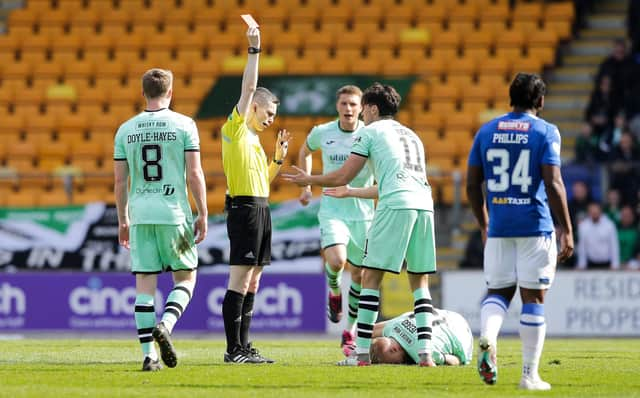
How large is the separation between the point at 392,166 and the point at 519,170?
1749 mm

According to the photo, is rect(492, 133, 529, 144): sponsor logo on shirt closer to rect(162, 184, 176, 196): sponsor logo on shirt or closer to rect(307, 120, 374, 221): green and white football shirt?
rect(162, 184, 176, 196): sponsor logo on shirt

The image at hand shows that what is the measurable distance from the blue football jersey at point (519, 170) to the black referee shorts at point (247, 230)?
2641 mm

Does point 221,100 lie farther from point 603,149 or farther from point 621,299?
point 621,299

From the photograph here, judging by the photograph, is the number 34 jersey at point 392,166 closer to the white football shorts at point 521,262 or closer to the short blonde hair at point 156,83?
the white football shorts at point 521,262

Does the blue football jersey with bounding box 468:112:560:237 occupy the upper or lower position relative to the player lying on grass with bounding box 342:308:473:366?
upper

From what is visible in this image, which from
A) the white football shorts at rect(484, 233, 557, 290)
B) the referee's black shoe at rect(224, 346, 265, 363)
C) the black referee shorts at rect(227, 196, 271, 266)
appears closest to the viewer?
the white football shorts at rect(484, 233, 557, 290)

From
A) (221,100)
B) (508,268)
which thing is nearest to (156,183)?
(508,268)

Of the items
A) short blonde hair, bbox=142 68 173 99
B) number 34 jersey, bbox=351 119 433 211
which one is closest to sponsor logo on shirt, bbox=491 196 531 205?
number 34 jersey, bbox=351 119 433 211

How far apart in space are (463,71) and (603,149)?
15.3 ft

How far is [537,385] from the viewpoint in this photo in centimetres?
863

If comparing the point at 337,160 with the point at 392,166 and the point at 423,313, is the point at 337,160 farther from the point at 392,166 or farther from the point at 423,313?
the point at 423,313

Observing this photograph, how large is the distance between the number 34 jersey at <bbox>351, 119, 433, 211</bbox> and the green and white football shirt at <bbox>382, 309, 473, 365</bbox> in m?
1.13

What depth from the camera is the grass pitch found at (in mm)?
8539

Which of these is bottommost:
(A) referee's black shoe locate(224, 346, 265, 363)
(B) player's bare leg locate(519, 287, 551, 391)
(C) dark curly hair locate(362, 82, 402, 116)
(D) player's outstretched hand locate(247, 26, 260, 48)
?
(A) referee's black shoe locate(224, 346, 265, 363)
